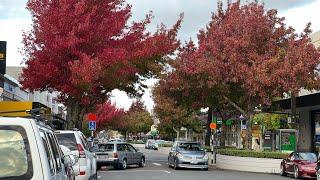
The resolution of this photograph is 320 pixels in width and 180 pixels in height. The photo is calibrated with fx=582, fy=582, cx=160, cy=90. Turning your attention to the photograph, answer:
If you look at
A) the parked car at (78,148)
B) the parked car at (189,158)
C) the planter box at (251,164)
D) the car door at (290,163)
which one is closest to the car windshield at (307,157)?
the car door at (290,163)

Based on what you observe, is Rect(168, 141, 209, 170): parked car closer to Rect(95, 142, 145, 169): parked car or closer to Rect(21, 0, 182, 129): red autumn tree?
Rect(95, 142, 145, 169): parked car

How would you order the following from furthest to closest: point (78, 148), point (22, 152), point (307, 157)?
point (307, 157)
point (78, 148)
point (22, 152)

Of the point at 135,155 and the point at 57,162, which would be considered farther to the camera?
the point at 135,155

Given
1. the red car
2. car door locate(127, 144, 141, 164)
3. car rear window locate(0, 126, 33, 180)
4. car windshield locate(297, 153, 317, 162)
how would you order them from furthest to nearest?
car door locate(127, 144, 141, 164)
car windshield locate(297, 153, 317, 162)
the red car
car rear window locate(0, 126, 33, 180)

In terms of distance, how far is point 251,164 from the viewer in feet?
103

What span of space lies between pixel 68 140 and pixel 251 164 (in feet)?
59.0

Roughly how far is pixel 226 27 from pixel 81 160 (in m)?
18.7

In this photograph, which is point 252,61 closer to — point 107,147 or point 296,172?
point 296,172

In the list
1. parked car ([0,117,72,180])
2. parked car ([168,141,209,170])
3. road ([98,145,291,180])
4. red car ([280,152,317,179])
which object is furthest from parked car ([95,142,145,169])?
parked car ([0,117,72,180])

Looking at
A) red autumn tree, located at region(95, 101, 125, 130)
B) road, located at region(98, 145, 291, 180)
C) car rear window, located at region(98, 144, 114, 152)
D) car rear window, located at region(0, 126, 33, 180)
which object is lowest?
road, located at region(98, 145, 291, 180)

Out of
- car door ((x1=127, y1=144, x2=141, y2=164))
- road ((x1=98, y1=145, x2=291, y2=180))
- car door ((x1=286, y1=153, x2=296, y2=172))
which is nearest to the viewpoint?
road ((x1=98, y1=145, x2=291, y2=180))

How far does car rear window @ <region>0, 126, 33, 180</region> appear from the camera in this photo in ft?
17.6

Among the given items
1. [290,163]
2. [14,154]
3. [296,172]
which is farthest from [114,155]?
[14,154]

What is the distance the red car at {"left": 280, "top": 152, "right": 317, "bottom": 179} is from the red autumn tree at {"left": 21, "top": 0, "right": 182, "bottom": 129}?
9.39 meters
